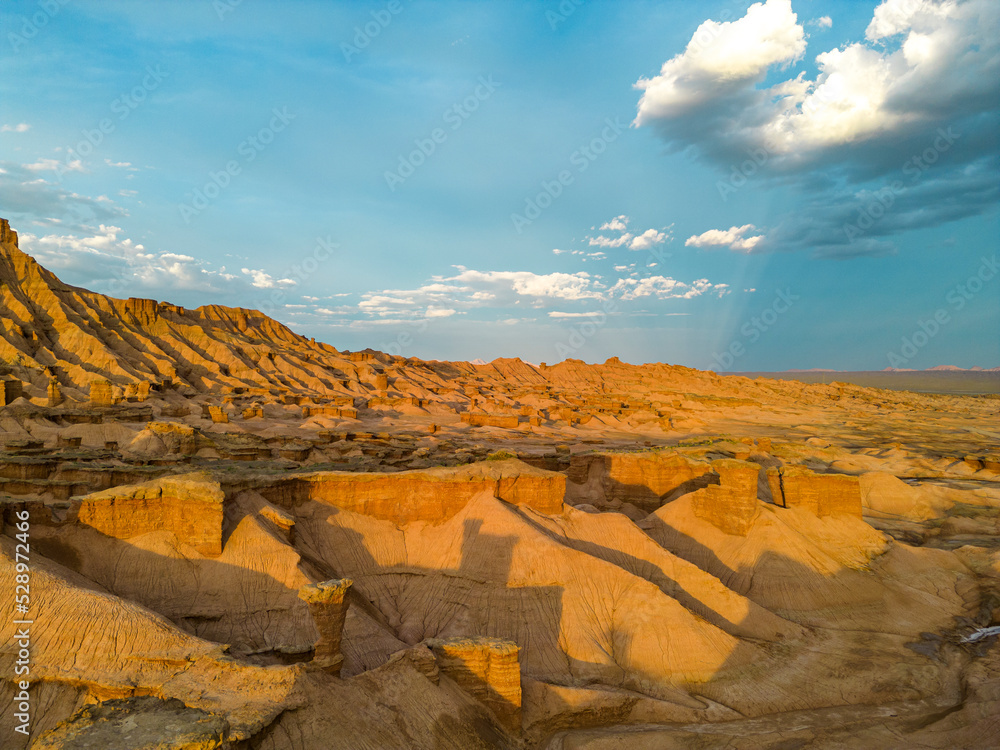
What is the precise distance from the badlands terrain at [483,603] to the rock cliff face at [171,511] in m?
0.08

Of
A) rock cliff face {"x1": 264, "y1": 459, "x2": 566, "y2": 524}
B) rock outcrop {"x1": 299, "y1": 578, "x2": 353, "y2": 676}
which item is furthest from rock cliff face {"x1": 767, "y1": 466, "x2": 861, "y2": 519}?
rock outcrop {"x1": 299, "y1": 578, "x2": 353, "y2": 676}

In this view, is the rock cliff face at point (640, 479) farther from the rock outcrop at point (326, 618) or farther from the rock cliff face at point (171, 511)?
the rock outcrop at point (326, 618)

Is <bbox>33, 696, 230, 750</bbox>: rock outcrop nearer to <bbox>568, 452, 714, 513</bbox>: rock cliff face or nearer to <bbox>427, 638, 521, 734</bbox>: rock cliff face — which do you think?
<bbox>427, 638, 521, 734</bbox>: rock cliff face

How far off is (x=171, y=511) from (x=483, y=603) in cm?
1154

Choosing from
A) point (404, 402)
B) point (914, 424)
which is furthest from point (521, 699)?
point (914, 424)

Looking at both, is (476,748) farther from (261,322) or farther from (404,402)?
(261,322)

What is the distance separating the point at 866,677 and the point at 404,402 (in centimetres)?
8359

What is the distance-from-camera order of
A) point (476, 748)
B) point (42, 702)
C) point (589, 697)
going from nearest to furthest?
1. point (42, 702)
2. point (476, 748)
3. point (589, 697)

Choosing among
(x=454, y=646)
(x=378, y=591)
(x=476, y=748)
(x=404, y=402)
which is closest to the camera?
(x=476, y=748)

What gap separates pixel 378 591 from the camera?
890 inches

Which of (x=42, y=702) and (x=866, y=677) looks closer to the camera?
(x=42, y=702)

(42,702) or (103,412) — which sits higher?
(103,412)

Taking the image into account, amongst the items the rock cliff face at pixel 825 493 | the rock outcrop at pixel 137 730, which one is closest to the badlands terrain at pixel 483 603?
the rock outcrop at pixel 137 730

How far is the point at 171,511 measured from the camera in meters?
19.6
